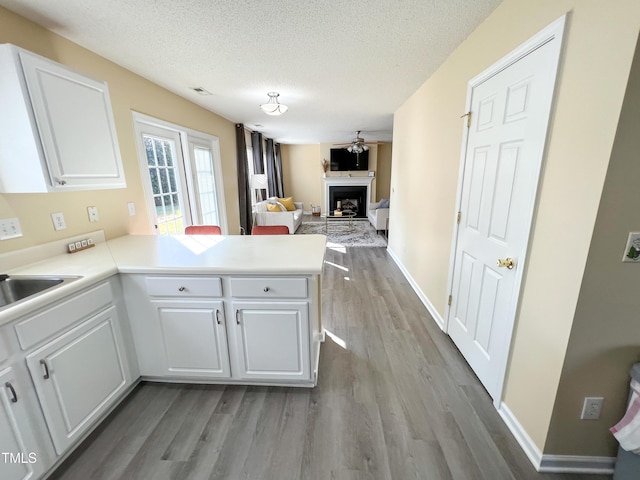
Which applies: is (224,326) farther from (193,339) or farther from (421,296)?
(421,296)

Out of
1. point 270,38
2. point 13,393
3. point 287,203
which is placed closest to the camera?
point 13,393

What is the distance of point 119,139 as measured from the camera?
2254 millimetres

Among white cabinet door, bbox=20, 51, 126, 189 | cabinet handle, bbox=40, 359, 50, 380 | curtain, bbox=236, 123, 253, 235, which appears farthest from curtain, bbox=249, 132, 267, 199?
cabinet handle, bbox=40, 359, 50, 380

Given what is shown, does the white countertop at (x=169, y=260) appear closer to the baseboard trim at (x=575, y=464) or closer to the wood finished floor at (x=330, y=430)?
the wood finished floor at (x=330, y=430)

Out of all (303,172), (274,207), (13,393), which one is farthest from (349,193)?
(13,393)

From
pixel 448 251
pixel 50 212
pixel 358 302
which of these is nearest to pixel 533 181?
pixel 448 251

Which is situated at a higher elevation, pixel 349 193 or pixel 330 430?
pixel 349 193

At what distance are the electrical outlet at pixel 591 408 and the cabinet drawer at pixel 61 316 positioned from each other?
2459mm

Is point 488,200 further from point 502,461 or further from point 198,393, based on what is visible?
point 198,393

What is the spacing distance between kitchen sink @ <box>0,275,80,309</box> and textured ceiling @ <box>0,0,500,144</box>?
4.94ft

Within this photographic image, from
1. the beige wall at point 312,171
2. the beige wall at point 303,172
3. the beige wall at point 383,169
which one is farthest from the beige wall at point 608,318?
the beige wall at point 303,172

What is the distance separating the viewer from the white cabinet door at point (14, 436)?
1.06 metres

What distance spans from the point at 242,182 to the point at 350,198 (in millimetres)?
4308

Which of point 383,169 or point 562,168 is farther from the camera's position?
point 383,169
